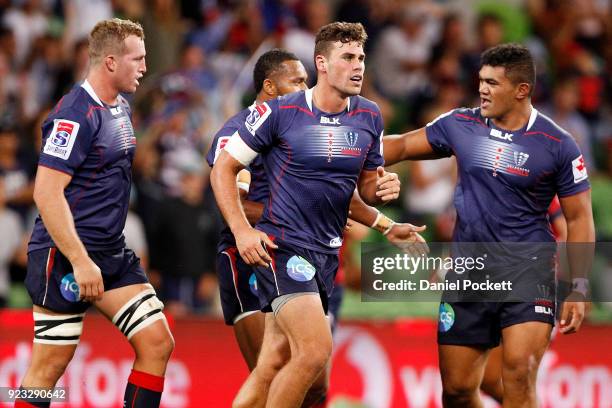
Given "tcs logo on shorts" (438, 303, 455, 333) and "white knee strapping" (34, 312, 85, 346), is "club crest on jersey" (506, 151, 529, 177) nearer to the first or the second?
"tcs logo on shorts" (438, 303, 455, 333)

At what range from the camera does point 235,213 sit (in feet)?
23.6

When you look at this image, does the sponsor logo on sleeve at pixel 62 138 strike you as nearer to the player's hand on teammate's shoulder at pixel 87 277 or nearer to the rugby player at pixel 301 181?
the player's hand on teammate's shoulder at pixel 87 277

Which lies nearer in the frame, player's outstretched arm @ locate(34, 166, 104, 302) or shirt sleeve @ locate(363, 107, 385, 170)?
player's outstretched arm @ locate(34, 166, 104, 302)

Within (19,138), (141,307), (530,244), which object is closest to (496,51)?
(530,244)

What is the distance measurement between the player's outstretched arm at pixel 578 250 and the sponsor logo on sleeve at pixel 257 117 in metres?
2.07

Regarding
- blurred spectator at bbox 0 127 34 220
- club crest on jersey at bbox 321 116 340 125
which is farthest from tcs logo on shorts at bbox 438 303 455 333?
blurred spectator at bbox 0 127 34 220

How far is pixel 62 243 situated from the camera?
6980 mm

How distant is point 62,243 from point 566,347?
554 cm

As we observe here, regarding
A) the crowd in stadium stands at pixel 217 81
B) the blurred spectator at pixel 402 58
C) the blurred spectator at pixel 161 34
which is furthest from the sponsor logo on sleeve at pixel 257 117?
the blurred spectator at pixel 402 58

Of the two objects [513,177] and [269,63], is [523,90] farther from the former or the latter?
[269,63]

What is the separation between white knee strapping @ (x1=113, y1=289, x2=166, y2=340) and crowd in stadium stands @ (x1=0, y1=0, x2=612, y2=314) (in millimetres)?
4144

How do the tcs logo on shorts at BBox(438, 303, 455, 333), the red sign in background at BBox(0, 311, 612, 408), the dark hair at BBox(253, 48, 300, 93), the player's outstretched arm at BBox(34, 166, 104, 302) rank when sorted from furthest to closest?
the red sign in background at BBox(0, 311, 612, 408) < the dark hair at BBox(253, 48, 300, 93) < the tcs logo on shorts at BBox(438, 303, 455, 333) < the player's outstretched arm at BBox(34, 166, 104, 302)

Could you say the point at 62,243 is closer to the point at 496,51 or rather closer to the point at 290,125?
the point at 290,125

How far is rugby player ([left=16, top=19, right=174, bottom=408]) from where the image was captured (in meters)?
7.21
